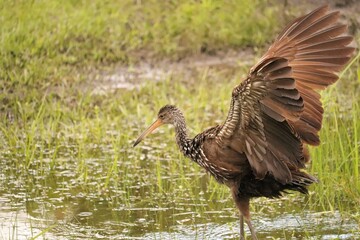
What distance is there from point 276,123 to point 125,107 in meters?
3.63

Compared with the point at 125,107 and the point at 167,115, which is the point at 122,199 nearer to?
the point at 167,115

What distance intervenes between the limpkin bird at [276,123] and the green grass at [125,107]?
61 cm

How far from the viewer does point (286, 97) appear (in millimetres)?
5410

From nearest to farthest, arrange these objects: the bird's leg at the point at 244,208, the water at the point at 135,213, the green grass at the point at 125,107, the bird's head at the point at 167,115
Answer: the bird's leg at the point at 244,208 → the water at the point at 135,213 → the bird's head at the point at 167,115 → the green grass at the point at 125,107

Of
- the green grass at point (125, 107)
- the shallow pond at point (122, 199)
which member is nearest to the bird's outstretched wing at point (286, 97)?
the shallow pond at point (122, 199)

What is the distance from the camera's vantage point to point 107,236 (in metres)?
6.44

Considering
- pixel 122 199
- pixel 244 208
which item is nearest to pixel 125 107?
pixel 122 199

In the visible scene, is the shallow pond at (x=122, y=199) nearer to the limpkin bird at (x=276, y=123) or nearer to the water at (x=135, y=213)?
the water at (x=135, y=213)

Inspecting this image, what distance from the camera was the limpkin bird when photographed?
5.55 metres

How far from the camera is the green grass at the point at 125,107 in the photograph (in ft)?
23.4

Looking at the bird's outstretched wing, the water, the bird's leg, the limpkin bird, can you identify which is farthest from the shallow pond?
the bird's outstretched wing

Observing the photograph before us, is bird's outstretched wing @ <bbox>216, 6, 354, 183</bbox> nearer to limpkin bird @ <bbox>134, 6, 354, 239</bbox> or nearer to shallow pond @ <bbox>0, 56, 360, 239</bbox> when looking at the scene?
limpkin bird @ <bbox>134, 6, 354, 239</bbox>

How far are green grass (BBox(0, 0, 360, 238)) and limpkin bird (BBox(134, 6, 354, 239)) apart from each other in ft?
2.01

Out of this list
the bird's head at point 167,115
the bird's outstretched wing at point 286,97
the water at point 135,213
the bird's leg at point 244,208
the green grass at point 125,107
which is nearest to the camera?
the bird's outstretched wing at point 286,97
